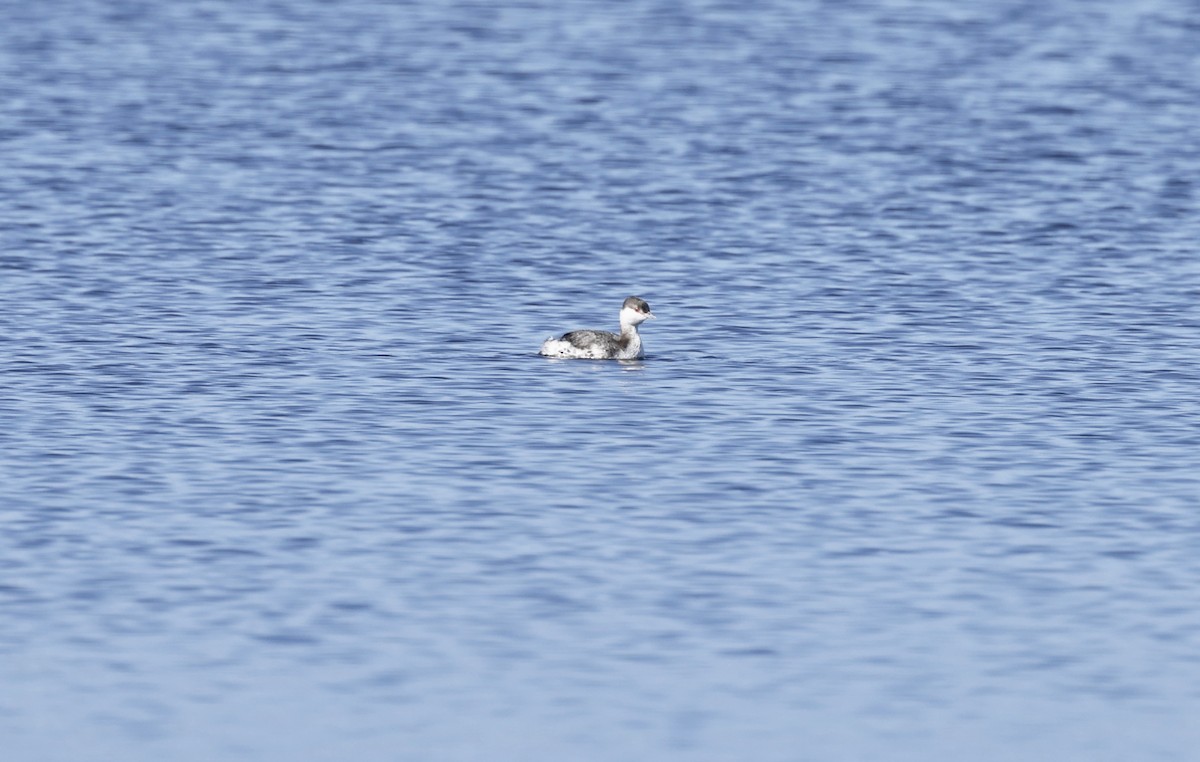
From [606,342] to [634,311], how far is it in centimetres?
45

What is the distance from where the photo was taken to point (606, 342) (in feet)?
87.4

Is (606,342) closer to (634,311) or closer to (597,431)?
(634,311)

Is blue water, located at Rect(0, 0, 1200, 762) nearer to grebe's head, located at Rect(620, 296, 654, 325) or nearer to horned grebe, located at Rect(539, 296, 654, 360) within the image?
horned grebe, located at Rect(539, 296, 654, 360)

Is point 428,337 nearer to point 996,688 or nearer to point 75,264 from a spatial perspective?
point 75,264

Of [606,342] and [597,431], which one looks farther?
[606,342]

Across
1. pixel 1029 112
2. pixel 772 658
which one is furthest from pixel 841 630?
pixel 1029 112

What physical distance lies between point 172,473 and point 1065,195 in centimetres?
2284

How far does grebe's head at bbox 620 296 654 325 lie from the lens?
26688mm

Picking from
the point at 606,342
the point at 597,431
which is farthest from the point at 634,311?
the point at 597,431

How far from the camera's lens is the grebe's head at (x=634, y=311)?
87.6 feet

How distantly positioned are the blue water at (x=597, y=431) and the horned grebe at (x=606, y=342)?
1.06 feet

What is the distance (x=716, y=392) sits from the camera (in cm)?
2461

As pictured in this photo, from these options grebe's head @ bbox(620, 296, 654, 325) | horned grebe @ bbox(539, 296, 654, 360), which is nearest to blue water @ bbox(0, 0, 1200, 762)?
horned grebe @ bbox(539, 296, 654, 360)

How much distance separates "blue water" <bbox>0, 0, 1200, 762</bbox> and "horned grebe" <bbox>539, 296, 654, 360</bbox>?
0.32m
